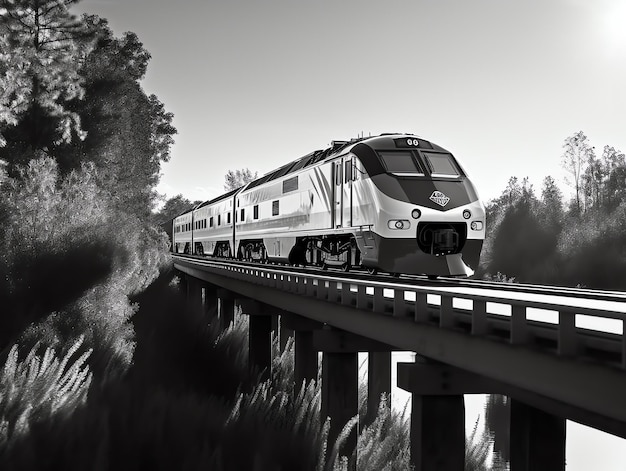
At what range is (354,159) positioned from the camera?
17.6 metres

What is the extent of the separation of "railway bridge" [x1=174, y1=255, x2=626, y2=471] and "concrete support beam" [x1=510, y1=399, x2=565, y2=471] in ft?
0.05

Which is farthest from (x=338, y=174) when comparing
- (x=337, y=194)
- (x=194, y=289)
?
(x=194, y=289)

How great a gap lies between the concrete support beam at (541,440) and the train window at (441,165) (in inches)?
241

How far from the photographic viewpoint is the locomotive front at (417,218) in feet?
51.3

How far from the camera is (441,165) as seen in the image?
17.1m

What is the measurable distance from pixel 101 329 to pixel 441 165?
10393mm

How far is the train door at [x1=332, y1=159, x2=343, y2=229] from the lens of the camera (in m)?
18.4

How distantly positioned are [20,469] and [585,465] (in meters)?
26.1

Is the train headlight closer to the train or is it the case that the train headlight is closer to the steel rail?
the train

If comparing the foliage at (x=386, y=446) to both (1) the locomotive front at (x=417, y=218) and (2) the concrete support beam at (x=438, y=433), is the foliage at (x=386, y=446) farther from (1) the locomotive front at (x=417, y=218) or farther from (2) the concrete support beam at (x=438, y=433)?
(1) the locomotive front at (x=417, y=218)

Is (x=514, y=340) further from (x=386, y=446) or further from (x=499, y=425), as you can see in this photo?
(x=499, y=425)

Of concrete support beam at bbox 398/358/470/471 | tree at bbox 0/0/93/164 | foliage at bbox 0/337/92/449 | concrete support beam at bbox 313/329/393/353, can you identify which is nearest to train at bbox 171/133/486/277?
concrete support beam at bbox 313/329/393/353

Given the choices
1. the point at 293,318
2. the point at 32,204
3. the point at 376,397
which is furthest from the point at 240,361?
the point at 32,204

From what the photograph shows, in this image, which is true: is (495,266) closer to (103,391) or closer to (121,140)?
(121,140)
